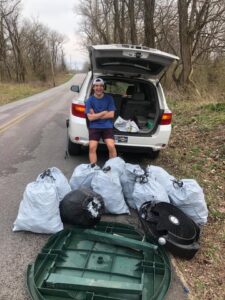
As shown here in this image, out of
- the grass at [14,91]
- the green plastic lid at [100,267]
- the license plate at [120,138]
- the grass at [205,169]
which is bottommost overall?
the grass at [14,91]

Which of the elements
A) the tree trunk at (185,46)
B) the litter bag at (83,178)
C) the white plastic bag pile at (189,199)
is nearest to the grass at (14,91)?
the tree trunk at (185,46)

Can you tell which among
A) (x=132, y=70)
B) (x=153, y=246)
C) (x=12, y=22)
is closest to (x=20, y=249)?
(x=153, y=246)

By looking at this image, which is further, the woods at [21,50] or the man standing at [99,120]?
the woods at [21,50]

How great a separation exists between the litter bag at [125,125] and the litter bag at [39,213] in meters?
2.74

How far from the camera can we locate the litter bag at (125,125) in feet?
21.5

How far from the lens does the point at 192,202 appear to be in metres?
4.39

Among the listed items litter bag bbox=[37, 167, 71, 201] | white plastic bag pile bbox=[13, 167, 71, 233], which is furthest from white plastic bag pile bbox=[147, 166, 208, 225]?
white plastic bag pile bbox=[13, 167, 71, 233]

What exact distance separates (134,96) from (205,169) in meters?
2.09

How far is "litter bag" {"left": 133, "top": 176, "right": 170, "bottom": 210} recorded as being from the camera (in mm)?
4426

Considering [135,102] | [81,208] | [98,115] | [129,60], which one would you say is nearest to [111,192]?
[81,208]

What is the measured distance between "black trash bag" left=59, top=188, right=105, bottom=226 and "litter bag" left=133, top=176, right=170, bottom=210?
53 cm

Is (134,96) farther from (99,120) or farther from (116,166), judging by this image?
(116,166)

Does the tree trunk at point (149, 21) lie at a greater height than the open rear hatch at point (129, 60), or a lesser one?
greater

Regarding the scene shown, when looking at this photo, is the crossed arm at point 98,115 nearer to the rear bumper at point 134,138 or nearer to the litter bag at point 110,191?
the rear bumper at point 134,138
